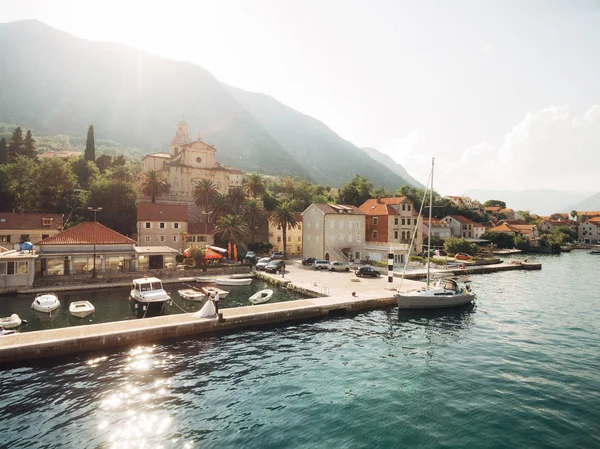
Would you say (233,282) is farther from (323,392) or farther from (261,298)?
(323,392)

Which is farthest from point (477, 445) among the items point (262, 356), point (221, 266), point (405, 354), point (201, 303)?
point (221, 266)

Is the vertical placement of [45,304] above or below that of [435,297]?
below

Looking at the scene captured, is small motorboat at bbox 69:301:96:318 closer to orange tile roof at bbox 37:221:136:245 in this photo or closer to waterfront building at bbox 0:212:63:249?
orange tile roof at bbox 37:221:136:245

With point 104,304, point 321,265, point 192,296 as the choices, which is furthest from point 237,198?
point 104,304

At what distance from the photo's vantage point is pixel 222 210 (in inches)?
2963

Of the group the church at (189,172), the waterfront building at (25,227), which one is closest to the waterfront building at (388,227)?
the church at (189,172)

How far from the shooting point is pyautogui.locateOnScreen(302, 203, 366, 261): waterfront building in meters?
64.9

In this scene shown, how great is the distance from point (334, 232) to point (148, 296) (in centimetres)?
4002

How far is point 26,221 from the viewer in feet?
208

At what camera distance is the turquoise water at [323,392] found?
14.2 meters

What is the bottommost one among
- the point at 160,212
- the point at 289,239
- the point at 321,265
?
the point at 321,265

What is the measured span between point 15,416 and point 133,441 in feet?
21.7

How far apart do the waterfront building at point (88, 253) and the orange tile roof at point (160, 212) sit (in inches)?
590

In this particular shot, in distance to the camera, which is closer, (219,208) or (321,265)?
(321,265)
